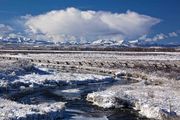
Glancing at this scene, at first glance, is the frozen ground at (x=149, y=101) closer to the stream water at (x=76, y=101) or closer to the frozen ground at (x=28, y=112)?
the stream water at (x=76, y=101)

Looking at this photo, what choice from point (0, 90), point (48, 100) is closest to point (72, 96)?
point (48, 100)

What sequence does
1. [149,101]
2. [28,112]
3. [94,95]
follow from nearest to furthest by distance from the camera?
1. [28,112]
2. [149,101]
3. [94,95]

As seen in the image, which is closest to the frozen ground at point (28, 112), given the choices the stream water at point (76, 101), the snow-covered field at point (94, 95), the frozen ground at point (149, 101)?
the snow-covered field at point (94, 95)

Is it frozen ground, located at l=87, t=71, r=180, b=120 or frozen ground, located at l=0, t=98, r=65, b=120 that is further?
frozen ground, located at l=87, t=71, r=180, b=120

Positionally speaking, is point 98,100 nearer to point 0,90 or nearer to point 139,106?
point 139,106

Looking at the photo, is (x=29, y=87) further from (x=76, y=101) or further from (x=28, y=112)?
(x=28, y=112)

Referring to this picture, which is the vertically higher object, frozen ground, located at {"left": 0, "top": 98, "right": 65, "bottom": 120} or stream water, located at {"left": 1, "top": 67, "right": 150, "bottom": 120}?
frozen ground, located at {"left": 0, "top": 98, "right": 65, "bottom": 120}

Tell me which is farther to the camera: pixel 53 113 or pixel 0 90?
pixel 0 90

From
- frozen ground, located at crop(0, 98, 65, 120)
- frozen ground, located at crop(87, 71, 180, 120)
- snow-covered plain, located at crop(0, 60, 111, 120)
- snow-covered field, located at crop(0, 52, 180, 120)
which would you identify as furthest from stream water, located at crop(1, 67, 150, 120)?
frozen ground, located at crop(0, 98, 65, 120)

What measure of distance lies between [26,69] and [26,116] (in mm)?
41475

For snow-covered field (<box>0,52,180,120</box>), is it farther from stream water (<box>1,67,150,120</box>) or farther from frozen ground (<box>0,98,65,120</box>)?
stream water (<box>1,67,150,120</box>)

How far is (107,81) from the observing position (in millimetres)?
60781

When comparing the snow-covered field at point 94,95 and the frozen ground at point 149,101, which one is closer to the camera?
the snow-covered field at point 94,95

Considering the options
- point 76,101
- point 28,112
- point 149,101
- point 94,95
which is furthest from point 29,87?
point 28,112
